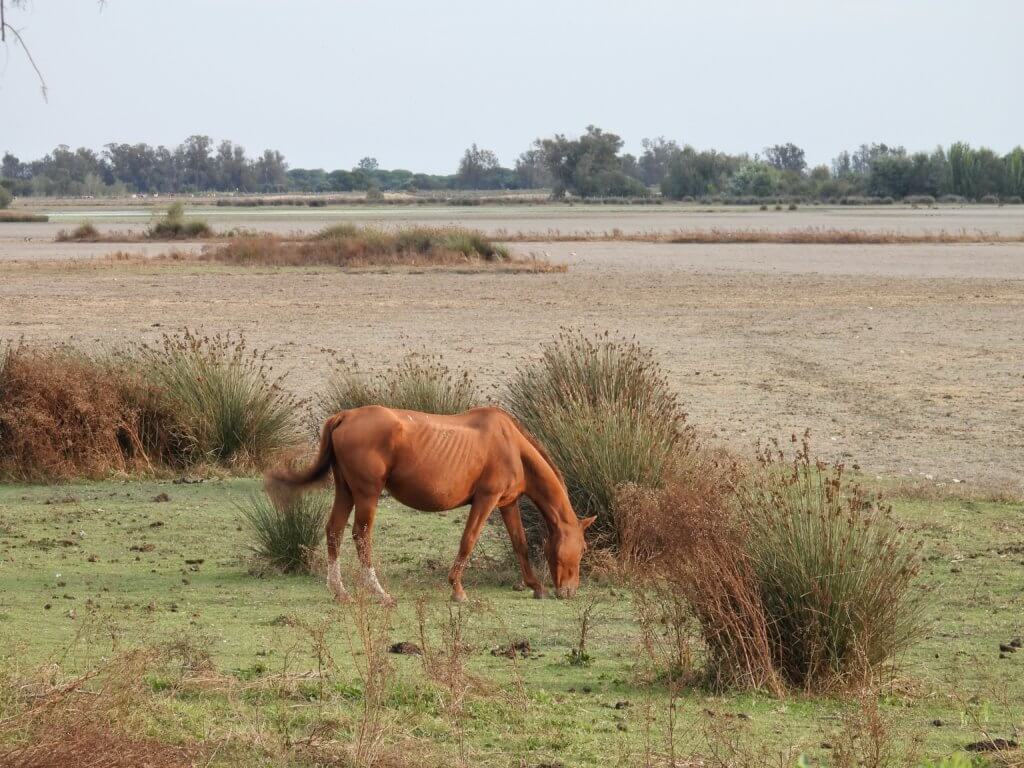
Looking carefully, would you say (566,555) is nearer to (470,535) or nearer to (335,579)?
(470,535)

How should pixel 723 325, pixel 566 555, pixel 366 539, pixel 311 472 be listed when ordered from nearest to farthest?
pixel 366 539, pixel 311 472, pixel 566 555, pixel 723 325

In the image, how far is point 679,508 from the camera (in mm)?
7957

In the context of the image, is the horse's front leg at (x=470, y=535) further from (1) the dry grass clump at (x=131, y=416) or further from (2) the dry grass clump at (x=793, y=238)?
(2) the dry grass clump at (x=793, y=238)

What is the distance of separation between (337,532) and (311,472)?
0.43 metres

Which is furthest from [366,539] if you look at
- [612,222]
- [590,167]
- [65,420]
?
[590,167]

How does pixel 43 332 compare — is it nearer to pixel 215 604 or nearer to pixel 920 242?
pixel 215 604

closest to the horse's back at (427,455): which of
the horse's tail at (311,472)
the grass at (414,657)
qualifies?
the horse's tail at (311,472)

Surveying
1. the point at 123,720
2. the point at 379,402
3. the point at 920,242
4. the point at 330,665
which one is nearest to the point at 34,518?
the point at 379,402

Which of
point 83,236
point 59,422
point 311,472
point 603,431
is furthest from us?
point 83,236

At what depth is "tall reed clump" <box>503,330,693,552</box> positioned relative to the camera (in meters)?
10.2

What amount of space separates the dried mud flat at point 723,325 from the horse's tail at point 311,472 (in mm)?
7320

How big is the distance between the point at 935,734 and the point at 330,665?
2.73 m

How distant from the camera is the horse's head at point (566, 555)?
895 cm

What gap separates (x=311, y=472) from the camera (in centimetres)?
888
